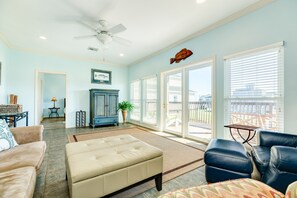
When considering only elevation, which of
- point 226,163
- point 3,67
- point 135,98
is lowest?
point 226,163

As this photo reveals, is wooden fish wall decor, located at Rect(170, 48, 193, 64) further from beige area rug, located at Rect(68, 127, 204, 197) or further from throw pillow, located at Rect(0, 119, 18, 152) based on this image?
throw pillow, located at Rect(0, 119, 18, 152)

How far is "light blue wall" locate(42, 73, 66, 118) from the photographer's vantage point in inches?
332

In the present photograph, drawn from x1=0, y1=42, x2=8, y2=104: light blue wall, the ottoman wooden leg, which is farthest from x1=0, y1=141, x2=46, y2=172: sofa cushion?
x1=0, y1=42, x2=8, y2=104: light blue wall

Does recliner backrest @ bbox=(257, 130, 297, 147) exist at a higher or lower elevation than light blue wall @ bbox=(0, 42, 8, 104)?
lower

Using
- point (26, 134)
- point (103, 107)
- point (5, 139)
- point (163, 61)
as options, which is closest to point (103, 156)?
point (5, 139)

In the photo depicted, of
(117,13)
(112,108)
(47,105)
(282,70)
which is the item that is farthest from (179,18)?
(47,105)

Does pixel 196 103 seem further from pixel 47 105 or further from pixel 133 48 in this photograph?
pixel 47 105

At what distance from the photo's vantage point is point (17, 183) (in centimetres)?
105

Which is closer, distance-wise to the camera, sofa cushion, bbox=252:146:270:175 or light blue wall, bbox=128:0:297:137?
sofa cushion, bbox=252:146:270:175

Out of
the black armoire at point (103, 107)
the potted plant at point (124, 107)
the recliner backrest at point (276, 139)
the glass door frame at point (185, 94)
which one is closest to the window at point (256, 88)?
the glass door frame at point (185, 94)

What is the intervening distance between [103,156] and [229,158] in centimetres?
151

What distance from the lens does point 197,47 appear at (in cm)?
358

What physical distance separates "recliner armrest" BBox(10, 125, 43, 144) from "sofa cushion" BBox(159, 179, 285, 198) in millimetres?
2277

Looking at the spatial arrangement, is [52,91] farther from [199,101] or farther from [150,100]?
[199,101]
